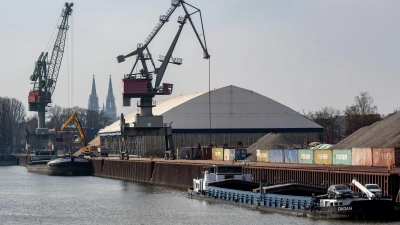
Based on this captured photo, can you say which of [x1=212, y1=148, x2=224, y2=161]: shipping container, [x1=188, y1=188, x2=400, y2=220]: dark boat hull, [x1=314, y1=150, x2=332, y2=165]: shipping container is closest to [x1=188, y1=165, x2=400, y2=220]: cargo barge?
[x1=188, y1=188, x2=400, y2=220]: dark boat hull

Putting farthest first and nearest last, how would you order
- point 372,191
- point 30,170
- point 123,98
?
point 30,170 < point 123,98 < point 372,191

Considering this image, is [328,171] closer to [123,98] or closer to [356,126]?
[123,98]

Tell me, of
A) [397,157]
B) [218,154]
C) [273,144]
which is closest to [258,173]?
[397,157]

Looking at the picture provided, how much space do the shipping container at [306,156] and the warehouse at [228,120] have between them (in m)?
46.4

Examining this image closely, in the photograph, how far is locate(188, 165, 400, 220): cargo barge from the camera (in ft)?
173

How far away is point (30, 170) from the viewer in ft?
496

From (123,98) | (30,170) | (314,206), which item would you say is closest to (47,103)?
(30,170)

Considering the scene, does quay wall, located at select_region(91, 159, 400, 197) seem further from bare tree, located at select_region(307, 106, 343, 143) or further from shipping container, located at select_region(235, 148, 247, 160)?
bare tree, located at select_region(307, 106, 343, 143)

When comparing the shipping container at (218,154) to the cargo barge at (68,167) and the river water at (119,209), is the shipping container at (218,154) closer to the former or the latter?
the river water at (119,209)

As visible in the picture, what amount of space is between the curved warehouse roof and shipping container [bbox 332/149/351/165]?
181ft

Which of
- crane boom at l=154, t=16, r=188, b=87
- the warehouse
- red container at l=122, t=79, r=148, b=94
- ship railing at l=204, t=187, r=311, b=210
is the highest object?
crane boom at l=154, t=16, r=188, b=87

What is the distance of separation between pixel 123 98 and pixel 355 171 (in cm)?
5808

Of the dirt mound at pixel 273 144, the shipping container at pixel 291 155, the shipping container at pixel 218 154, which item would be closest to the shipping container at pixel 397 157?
the shipping container at pixel 291 155

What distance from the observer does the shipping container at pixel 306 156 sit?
288 feet
